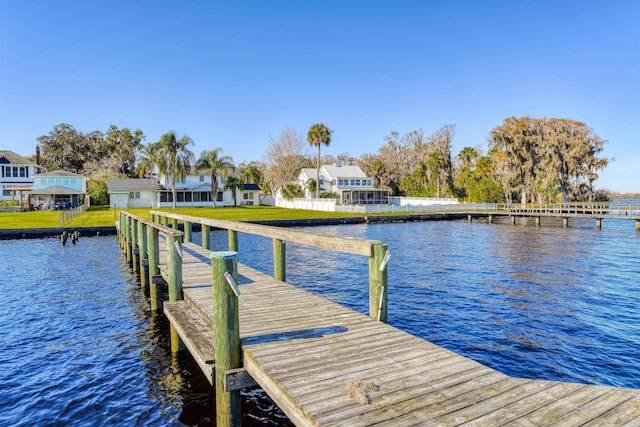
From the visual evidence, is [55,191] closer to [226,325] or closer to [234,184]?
[234,184]

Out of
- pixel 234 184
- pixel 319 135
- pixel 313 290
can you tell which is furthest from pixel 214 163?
pixel 313 290

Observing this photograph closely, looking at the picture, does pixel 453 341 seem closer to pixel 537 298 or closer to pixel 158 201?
pixel 537 298

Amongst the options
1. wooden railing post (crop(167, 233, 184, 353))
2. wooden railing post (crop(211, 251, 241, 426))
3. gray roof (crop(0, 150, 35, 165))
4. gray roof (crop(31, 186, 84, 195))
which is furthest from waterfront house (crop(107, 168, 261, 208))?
wooden railing post (crop(211, 251, 241, 426))

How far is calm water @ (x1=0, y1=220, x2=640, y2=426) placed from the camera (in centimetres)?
727

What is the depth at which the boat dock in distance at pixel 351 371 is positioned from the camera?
12.0 feet

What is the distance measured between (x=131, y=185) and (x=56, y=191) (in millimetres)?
10868

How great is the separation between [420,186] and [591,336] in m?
69.6

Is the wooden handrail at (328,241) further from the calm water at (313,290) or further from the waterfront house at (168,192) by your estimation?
the waterfront house at (168,192)

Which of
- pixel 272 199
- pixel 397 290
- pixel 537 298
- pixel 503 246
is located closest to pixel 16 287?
pixel 397 290

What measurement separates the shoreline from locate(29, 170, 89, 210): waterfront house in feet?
70.5

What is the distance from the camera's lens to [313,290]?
1487 cm

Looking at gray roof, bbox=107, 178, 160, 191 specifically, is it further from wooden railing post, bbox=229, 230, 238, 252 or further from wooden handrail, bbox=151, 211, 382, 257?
wooden handrail, bbox=151, 211, 382, 257

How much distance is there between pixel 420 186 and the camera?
7838 cm

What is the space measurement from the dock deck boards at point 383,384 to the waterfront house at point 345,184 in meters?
64.6
